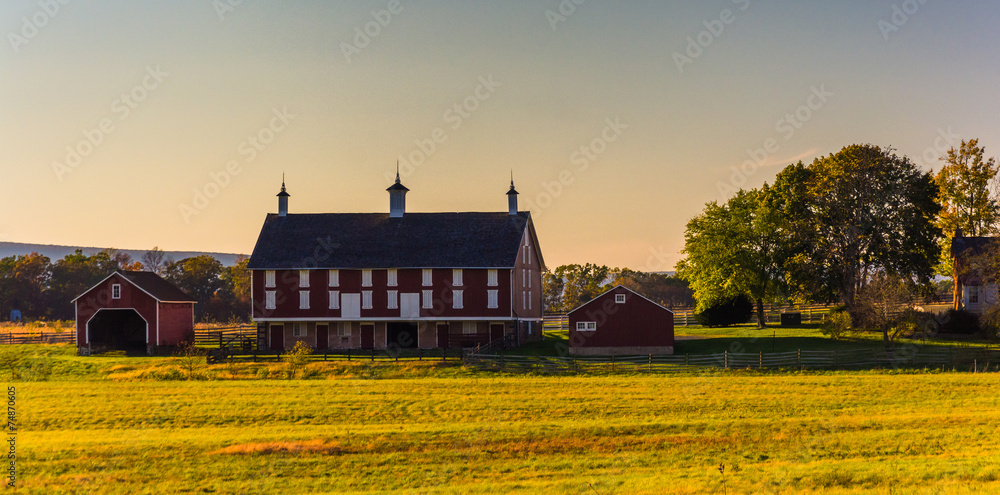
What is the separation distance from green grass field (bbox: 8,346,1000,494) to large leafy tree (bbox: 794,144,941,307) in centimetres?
1423

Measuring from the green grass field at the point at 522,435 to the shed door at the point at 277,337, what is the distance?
14111 mm

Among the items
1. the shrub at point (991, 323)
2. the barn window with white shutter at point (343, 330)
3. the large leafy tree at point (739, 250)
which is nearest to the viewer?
the shrub at point (991, 323)

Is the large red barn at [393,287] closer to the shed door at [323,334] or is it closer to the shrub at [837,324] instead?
the shed door at [323,334]

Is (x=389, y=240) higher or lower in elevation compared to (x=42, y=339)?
higher

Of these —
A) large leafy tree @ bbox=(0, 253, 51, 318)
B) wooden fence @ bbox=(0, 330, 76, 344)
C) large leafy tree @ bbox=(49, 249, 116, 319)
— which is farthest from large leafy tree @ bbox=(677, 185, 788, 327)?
large leafy tree @ bbox=(0, 253, 51, 318)

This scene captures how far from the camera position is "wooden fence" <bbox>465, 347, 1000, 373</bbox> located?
140 feet

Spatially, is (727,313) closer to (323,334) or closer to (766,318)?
(766,318)

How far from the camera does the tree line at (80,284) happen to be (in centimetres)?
9188

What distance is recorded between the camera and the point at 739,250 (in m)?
59.0

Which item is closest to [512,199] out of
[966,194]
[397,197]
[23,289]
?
[397,197]

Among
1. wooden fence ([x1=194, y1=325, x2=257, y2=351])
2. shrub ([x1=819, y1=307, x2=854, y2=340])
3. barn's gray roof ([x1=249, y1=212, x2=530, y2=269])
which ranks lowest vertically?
wooden fence ([x1=194, y1=325, x2=257, y2=351])

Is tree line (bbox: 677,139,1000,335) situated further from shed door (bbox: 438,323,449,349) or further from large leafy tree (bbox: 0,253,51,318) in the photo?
large leafy tree (bbox: 0,253,51,318)

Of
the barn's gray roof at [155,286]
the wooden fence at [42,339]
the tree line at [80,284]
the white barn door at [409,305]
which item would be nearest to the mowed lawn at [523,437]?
the white barn door at [409,305]

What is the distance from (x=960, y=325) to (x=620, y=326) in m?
20.6
